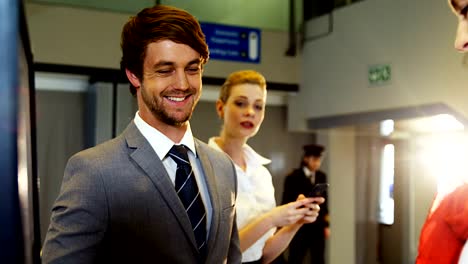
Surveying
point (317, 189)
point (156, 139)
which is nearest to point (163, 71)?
point (156, 139)

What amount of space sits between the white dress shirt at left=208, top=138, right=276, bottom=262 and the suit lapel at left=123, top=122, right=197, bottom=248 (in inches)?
33.9

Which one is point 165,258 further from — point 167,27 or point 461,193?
point 461,193

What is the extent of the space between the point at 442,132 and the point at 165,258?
3504 mm

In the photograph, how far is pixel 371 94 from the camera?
4.54 m

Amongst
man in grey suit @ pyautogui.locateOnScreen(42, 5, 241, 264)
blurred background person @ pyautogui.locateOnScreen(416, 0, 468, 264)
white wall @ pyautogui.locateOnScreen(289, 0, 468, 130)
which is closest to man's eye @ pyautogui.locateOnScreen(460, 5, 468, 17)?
blurred background person @ pyautogui.locateOnScreen(416, 0, 468, 264)

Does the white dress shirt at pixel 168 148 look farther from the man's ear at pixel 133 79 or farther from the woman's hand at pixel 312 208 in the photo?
the woman's hand at pixel 312 208

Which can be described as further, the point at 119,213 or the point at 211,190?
the point at 211,190

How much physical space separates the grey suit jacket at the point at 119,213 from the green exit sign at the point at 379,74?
3.48 meters

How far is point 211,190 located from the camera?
113 centimetres

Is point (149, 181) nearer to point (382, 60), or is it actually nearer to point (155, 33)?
point (155, 33)

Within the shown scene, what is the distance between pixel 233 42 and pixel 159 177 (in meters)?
3.93

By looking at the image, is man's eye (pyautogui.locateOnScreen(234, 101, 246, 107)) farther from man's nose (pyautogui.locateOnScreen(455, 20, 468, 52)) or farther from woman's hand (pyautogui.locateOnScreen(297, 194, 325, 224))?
man's nose (pyautogui.locateOnScreen(455, 20, 468, 52))

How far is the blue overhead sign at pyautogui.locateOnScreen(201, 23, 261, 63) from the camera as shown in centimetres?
474

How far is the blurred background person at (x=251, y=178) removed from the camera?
1813 millimetres
